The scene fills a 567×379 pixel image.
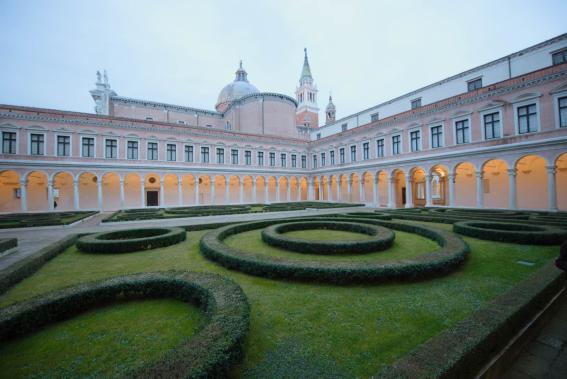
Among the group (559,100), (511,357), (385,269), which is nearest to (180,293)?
(385,269)

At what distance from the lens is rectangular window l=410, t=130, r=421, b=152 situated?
79.1 ft

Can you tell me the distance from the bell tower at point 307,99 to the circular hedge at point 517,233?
47.1 meters

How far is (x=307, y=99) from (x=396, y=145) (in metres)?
34.9

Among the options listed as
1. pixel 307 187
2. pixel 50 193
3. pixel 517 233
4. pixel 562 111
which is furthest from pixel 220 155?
pixel 562 111

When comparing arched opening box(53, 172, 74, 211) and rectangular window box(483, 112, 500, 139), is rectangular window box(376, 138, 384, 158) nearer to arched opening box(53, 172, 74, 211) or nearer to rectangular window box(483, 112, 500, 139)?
rectangular window box(483, 112, 500, 139)

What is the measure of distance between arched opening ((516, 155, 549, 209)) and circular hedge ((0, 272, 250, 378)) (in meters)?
23.6

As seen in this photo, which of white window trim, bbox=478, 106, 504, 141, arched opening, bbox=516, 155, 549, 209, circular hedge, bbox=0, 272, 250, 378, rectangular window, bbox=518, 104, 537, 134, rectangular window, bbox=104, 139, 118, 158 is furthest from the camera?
rectangular window, bbox=104, 139, 118, 158

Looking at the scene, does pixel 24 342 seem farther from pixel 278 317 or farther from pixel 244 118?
pixel 244 118

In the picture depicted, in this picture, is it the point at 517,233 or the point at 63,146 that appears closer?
the point at 517,233

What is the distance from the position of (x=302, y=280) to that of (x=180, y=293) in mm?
2429

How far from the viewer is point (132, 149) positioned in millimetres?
26656

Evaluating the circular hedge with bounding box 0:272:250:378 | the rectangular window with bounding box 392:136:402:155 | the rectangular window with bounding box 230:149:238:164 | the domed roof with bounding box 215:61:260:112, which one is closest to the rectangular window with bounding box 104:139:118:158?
the rectangular window with bounding box 230:149:238:164

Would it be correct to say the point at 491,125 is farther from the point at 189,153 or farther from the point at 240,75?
the point at 240,75

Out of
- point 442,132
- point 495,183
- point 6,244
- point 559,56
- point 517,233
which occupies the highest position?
point 559,56
